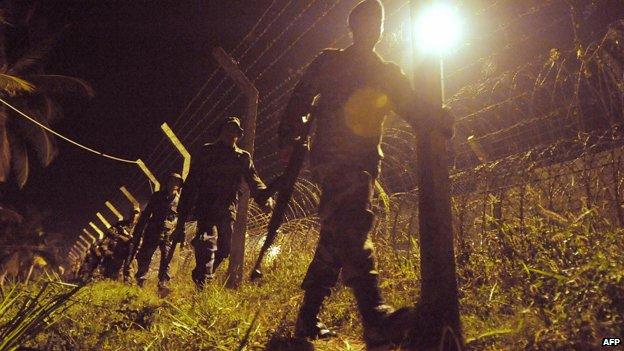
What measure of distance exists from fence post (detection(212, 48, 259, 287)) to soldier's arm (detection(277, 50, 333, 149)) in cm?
261

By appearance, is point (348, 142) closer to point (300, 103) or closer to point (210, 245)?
point (300, 103)

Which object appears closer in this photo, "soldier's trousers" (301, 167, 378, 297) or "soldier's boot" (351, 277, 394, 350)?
"soldier's boot" (351, 277, 394, 350)

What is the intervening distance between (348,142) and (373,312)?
0.91 meters

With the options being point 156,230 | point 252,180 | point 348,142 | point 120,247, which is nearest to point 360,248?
point 348,142

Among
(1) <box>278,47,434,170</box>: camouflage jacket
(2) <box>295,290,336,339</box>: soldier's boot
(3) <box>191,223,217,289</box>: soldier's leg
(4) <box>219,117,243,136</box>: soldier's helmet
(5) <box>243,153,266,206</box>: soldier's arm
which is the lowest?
(2) <box>295,290,336,339</box>: soldier's boot

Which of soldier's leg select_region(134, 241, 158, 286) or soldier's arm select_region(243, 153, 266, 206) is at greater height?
soldier's arm select_region(243, 153, 266, 206)

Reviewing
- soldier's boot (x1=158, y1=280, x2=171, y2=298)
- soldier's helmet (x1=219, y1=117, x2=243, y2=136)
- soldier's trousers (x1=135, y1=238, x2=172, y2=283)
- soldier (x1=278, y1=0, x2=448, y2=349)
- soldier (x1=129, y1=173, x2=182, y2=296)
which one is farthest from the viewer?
soldier (x1=129, y1=173, x2=182, y2=296)

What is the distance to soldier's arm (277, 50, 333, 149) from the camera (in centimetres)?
245

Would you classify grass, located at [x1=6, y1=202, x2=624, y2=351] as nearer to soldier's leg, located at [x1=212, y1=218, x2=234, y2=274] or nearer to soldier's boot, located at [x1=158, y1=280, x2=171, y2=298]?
soldier's leg, located at [x1=212, y1=218, x2=234, y2=274]

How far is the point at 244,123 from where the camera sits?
5176 mm

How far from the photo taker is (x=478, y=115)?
353 centimetres

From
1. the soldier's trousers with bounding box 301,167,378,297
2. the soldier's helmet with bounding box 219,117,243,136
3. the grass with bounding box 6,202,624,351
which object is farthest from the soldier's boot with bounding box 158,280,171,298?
the soldier's trousers with bounding box 301,167,378,297

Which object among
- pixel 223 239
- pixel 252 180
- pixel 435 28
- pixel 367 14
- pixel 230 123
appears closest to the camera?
pixel 435 28

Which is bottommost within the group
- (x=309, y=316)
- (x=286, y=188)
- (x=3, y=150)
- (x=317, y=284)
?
(x=309, y=316)
